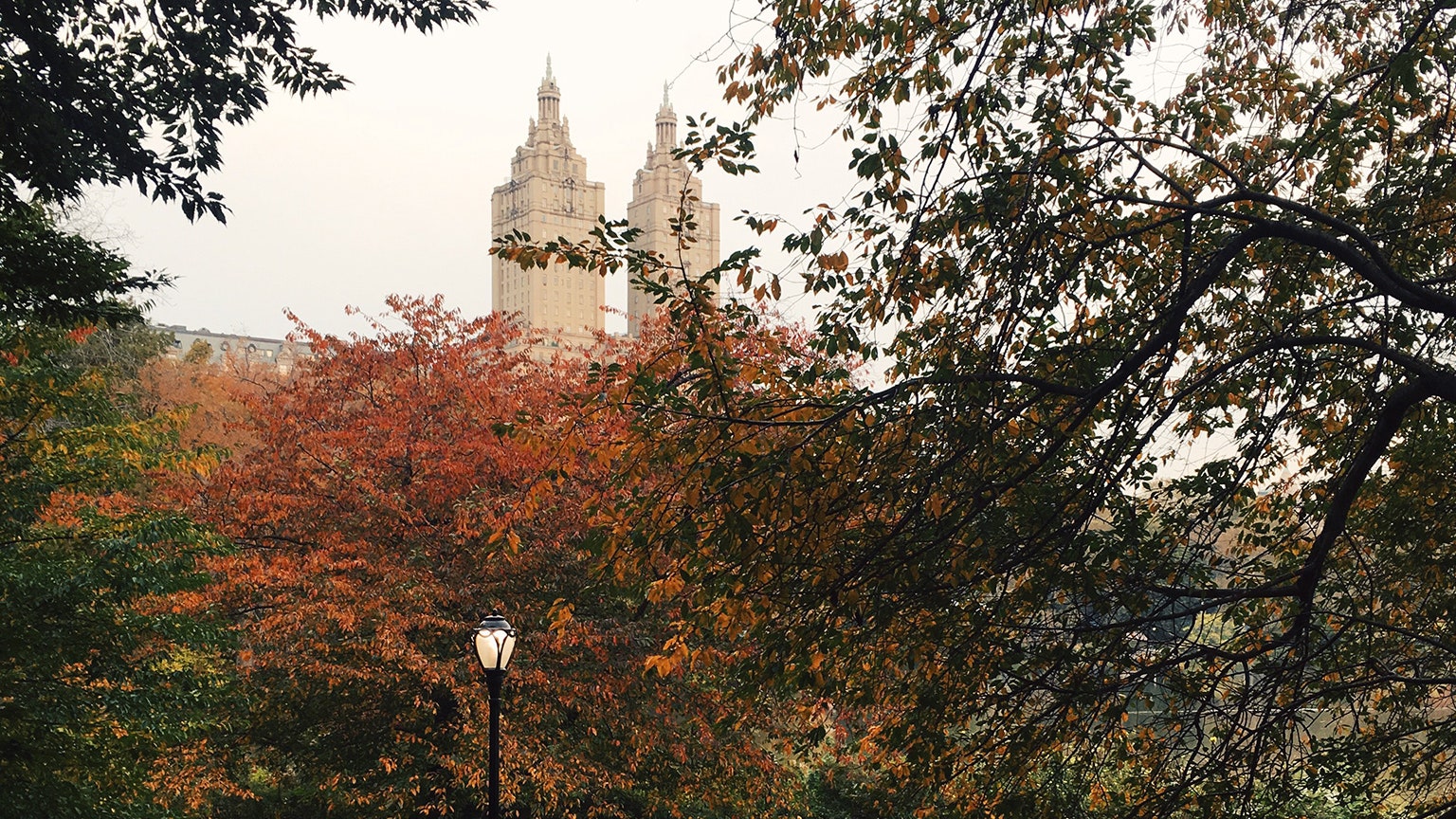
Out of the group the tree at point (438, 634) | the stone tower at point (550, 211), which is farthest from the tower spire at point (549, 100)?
the tree at point (438, 634)

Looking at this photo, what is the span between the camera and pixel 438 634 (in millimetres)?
15188

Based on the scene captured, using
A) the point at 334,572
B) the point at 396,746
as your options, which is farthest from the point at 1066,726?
the point at 334,572

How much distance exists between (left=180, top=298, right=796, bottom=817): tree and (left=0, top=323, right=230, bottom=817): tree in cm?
222

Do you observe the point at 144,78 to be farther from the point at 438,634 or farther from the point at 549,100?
the point at 549,100

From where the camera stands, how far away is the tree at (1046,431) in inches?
197

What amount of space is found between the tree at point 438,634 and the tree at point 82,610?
2224 mm

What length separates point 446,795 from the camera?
15.2 meters

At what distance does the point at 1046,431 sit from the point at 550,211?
149145mm

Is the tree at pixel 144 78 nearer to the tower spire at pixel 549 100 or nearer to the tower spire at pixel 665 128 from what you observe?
the tower spire at pixel 665 128

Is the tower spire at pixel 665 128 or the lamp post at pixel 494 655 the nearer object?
the lamp post at pixel 494 655

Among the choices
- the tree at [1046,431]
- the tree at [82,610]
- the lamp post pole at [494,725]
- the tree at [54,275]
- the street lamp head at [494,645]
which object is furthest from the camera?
the tree at [82,610]

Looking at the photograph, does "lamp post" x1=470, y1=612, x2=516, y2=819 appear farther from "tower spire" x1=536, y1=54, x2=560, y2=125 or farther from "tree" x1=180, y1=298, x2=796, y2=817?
"tower spire" x1=536, y1=54, x2=560, y2=125

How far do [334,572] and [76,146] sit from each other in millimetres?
8983

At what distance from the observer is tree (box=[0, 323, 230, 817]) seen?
33.3 ft
